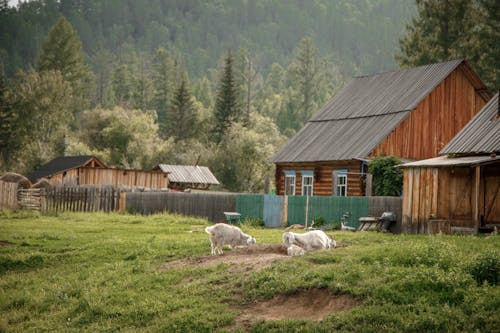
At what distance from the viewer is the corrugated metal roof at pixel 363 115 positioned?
123 feet

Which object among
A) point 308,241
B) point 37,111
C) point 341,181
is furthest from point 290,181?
point 37,111

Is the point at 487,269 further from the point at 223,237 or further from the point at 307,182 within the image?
the point at 307,182

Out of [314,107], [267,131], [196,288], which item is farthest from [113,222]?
[314,107]

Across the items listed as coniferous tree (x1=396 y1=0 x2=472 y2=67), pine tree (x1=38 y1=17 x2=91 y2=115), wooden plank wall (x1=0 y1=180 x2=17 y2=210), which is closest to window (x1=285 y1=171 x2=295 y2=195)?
wooden plank wall (x1=0 y1=180 x2=17 y2=210)

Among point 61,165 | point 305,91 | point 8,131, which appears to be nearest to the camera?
point 61,165

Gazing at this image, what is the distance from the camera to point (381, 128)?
1473 inches

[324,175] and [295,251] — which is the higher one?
[324,175]

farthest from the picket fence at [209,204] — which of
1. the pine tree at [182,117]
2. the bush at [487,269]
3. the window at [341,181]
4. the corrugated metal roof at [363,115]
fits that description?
the pine tree at [182,117]

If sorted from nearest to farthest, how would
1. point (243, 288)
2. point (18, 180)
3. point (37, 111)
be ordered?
1. point (243, 288)
2. point (18, 180)
3. point (37, 111)

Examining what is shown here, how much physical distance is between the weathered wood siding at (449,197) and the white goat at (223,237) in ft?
24.6

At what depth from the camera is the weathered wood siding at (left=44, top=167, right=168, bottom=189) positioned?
49781mm

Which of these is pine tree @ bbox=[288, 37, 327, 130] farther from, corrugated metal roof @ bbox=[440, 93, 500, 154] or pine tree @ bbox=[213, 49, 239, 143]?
corrugated metal roof @ bbox=[440, 93, 500, 154]

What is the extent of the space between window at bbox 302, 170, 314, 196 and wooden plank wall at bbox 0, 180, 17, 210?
16359 millimetres

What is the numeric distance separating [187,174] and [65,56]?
66.0 metres
